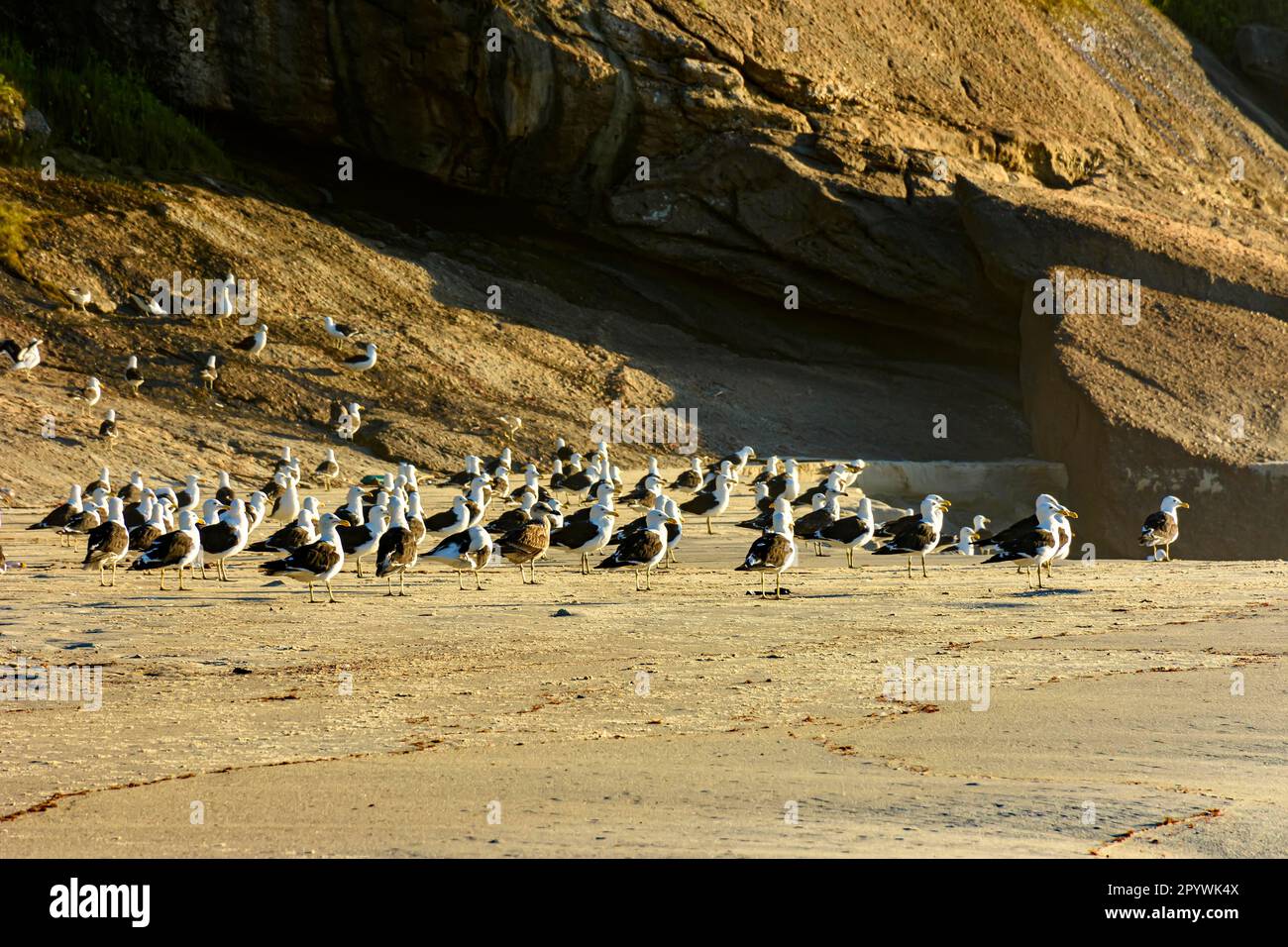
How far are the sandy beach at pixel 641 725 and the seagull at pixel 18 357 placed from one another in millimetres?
10843

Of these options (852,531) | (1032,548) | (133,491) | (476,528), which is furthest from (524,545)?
(133,491)

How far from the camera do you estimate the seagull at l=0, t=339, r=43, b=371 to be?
25.2m

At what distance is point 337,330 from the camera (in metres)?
28.7

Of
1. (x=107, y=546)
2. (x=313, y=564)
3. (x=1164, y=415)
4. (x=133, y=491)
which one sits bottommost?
(x=313, y=564)

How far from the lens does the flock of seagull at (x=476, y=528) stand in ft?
52.2

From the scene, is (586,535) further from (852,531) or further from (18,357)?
(18,357)

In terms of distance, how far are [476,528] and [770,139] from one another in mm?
17698

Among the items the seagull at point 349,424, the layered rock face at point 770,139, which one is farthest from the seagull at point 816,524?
the layered rock face at point 770,139

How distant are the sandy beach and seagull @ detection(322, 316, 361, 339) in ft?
44.1

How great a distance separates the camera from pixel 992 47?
35125 mm

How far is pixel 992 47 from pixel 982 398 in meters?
7.88

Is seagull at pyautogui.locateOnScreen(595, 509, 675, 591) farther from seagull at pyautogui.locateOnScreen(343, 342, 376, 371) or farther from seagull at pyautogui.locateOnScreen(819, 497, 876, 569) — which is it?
seagull at pyautogui.locateOnScreen(343, 342, 376, 371)

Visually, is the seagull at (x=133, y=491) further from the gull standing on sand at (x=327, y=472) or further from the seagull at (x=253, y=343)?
the seagull at (x=253, y=343)

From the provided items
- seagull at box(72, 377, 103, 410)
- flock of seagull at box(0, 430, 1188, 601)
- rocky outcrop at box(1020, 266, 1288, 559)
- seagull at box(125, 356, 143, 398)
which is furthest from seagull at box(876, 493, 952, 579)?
seagull at box(125, 356, 143, 398)
